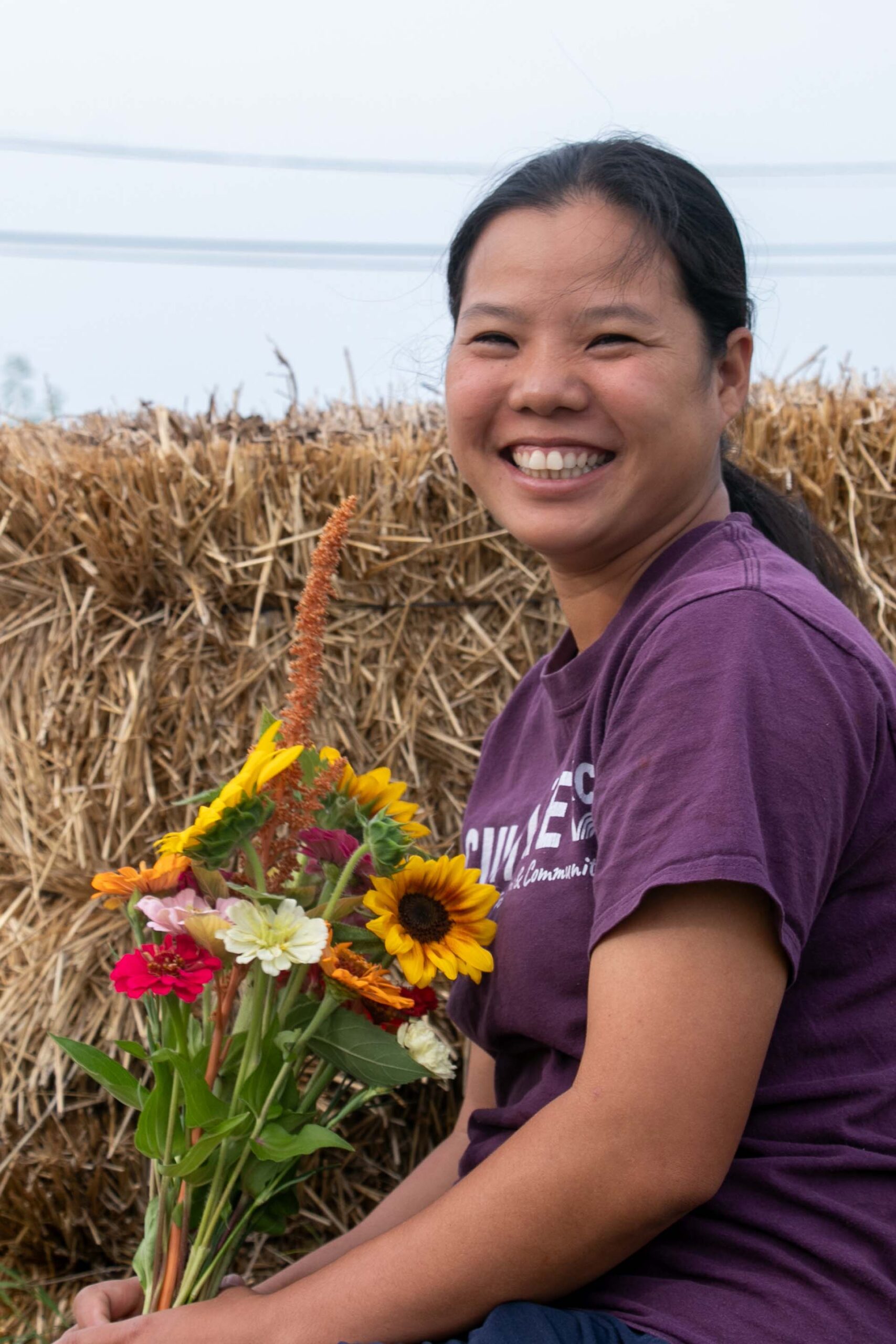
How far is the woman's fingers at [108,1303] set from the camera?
1155 millimetres

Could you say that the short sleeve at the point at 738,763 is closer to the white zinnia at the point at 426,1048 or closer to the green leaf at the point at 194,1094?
the white zinnia at the point at 426,1048

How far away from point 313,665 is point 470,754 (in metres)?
0.99

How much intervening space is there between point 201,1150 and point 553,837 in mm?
435

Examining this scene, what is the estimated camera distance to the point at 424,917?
3.86 ft

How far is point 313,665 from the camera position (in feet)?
3.85

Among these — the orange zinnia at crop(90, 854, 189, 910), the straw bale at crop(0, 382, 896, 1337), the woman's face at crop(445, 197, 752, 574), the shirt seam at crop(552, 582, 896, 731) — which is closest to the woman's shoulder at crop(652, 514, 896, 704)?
the shirt seam at crop(552, 582, 896, 731)

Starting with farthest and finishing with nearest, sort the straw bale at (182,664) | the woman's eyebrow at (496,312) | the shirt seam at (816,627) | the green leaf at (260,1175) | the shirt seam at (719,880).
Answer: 1. the straw bale at (182,664)
2. the woman's eyebrow at (496,312)
3. the green leaf at (260,1175)
4. the shirt seam at (816,627)
5. the shirt seam at (719,880)

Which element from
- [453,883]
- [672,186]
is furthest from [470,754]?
[672,186]

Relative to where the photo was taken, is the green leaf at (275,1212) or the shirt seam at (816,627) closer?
the shirt seam at (816,627)

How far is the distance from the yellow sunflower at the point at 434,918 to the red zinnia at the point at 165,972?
157mm

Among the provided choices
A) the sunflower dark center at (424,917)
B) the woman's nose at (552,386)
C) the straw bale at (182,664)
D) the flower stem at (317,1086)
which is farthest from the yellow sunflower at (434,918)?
the straw bale at (182,664)

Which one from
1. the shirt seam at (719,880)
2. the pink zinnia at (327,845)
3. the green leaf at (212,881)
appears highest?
the shirt seam at (719,880)

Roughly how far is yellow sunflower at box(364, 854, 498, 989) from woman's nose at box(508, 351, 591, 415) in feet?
1.54

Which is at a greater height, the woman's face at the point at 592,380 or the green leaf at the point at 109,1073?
the woman's face at the point at 592,380
